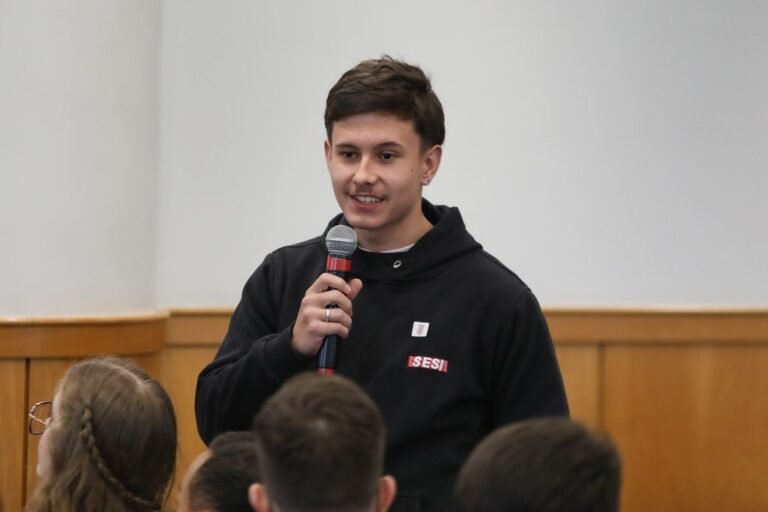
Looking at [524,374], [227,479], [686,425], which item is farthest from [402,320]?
[686,425]

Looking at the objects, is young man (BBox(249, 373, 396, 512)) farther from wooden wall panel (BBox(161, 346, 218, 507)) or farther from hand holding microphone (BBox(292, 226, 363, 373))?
wooden wall panel (BBox(161, 346, 218, 507))

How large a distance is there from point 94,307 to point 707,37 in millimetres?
2729

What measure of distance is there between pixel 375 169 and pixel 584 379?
2.68m

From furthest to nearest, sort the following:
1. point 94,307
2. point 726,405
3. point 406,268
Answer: point 726,405, point 94,307, point 406,268

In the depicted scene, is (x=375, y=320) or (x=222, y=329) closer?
(x=375, y=320)

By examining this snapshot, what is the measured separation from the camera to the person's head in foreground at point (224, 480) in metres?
1.87

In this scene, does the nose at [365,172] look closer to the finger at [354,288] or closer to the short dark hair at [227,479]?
the finger at [354,288]

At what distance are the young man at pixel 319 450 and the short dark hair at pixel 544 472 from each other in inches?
5.7

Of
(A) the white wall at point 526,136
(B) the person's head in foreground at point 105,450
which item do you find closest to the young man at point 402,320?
(B) the person's head in foreground at point 105,450

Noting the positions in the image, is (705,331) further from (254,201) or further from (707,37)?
(254,201)

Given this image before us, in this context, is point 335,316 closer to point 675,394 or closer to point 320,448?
point 320,448

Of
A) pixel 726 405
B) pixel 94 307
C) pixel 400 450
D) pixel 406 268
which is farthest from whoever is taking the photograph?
pixel 726 405

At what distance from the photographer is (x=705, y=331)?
16.0 ft

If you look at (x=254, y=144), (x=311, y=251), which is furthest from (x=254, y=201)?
(x=311, y=251)
